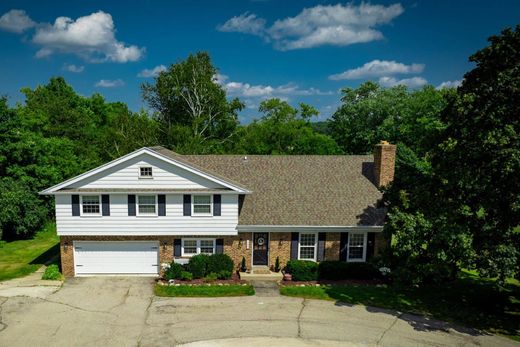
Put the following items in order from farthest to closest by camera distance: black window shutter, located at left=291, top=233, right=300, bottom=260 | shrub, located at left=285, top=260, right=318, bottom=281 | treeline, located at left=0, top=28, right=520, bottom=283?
black window shutter, located at left=291, top=233, right=300, bottom=260 < shrub, located at left=285, top=260, right=318, bottom=281 < treeline, located at left=0, top=28, right=520, bottom=283

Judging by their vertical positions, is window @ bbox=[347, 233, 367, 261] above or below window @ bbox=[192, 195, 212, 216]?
below

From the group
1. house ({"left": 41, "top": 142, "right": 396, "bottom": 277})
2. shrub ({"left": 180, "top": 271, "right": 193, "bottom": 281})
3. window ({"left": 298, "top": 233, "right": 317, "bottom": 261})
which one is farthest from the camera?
window ({"left": 298, "top": 233, "right": 317, "bottom": 261})

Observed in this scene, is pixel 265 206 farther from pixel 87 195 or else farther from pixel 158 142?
pixel 158 142

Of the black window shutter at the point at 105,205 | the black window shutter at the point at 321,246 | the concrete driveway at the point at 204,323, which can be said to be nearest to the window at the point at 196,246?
the concrete driveway at the point at 204,323

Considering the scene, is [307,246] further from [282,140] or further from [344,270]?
[282,140]

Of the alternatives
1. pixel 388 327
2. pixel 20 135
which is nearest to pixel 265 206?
pixel 388 327

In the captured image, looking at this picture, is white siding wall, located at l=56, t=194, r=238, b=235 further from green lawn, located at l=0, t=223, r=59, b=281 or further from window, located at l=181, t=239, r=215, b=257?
green lawn, located at l=0, t=223, r=59, b=281

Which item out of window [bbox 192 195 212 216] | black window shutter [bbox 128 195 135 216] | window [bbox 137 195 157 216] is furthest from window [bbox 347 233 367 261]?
black window shutter [bbox 128 195 135 216]
